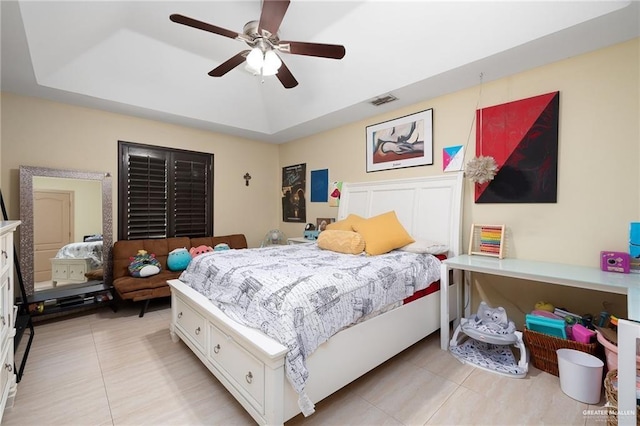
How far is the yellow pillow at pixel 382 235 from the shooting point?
2.66 metres

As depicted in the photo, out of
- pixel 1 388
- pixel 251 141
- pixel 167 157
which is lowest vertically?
pixel 1 388

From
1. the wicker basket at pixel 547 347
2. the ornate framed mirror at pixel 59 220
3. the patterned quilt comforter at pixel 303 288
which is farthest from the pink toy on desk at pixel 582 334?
the ornate framed mirror at pixel 59 220

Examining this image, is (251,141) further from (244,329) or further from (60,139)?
(244,329)

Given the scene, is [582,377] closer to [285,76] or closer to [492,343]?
[492,343]

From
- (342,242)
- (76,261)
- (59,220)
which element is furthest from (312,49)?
(76,261)

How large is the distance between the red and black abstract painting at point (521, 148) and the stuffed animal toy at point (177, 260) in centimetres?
348

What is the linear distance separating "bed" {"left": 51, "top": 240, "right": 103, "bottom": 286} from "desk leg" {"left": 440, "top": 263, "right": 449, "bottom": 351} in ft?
12.8

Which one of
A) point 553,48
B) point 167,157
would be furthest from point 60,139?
point 553,48

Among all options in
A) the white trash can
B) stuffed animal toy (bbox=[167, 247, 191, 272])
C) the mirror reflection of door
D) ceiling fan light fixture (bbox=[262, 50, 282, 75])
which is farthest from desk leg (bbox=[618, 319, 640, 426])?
the mirror reflection of door

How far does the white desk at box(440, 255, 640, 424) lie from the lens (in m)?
1.25

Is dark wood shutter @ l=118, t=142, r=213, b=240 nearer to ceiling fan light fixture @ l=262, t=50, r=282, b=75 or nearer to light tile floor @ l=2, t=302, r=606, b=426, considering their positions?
light tile floor @ l=2, t=302, r=606, b=426

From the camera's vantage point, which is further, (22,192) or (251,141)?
(251,141)

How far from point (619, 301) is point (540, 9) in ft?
7.29

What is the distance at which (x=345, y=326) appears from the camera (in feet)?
5.74
